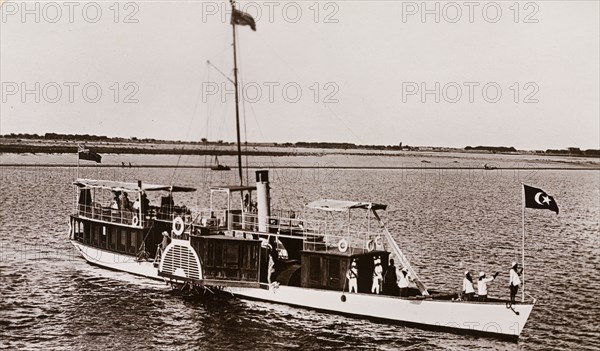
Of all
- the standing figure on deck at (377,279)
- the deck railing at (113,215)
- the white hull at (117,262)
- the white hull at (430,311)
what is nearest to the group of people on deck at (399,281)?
the standing figure on deck at (377,279)

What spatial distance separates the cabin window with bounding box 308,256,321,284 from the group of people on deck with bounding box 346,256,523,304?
5.41 feet

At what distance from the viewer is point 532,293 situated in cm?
3484

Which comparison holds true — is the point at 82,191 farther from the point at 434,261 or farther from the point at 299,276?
the point at 434,261

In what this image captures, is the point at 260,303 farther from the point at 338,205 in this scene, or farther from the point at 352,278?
the point at 338,205

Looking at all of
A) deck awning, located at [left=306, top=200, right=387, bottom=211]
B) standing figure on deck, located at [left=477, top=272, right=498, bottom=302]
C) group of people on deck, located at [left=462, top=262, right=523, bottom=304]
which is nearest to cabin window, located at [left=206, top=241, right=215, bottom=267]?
deck awning, located at [left=306, top=200, right=387, bottom=211]

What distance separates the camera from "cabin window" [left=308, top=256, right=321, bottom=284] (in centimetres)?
2972

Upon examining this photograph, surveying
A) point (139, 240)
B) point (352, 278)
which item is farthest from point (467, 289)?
point (139, 240)

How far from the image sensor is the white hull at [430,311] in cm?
2581

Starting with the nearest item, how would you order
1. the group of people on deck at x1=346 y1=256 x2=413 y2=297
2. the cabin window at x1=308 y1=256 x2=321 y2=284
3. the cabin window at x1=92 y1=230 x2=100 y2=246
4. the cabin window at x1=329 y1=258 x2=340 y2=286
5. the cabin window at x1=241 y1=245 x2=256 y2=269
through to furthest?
1. the group of people on deck at x1=346 y1=256 x2=413 y2=297
2. the cabin window at x1=329 y1=258 x2=340 y2=286
3. the cabin window at x1=308 y1=256 x2=321 y2=284
4. the cabin window at x1=241 y1=245 x2=256 y2=269
5. the cabin window at x1=92 y1=230 x2=100 y2=246

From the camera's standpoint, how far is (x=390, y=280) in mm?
30219

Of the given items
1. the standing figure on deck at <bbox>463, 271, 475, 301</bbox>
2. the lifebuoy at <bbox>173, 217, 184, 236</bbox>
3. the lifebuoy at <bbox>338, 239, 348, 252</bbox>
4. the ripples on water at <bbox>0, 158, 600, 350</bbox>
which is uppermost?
the lifebuoy at <bbox>173, 217, 184, 236</bbox>

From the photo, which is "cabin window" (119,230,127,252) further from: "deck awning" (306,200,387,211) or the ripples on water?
"deck awning" (306,200,387,211)

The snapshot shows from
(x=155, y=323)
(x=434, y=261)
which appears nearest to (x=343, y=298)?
(x=155, y=323)

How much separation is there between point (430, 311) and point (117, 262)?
2021cm
